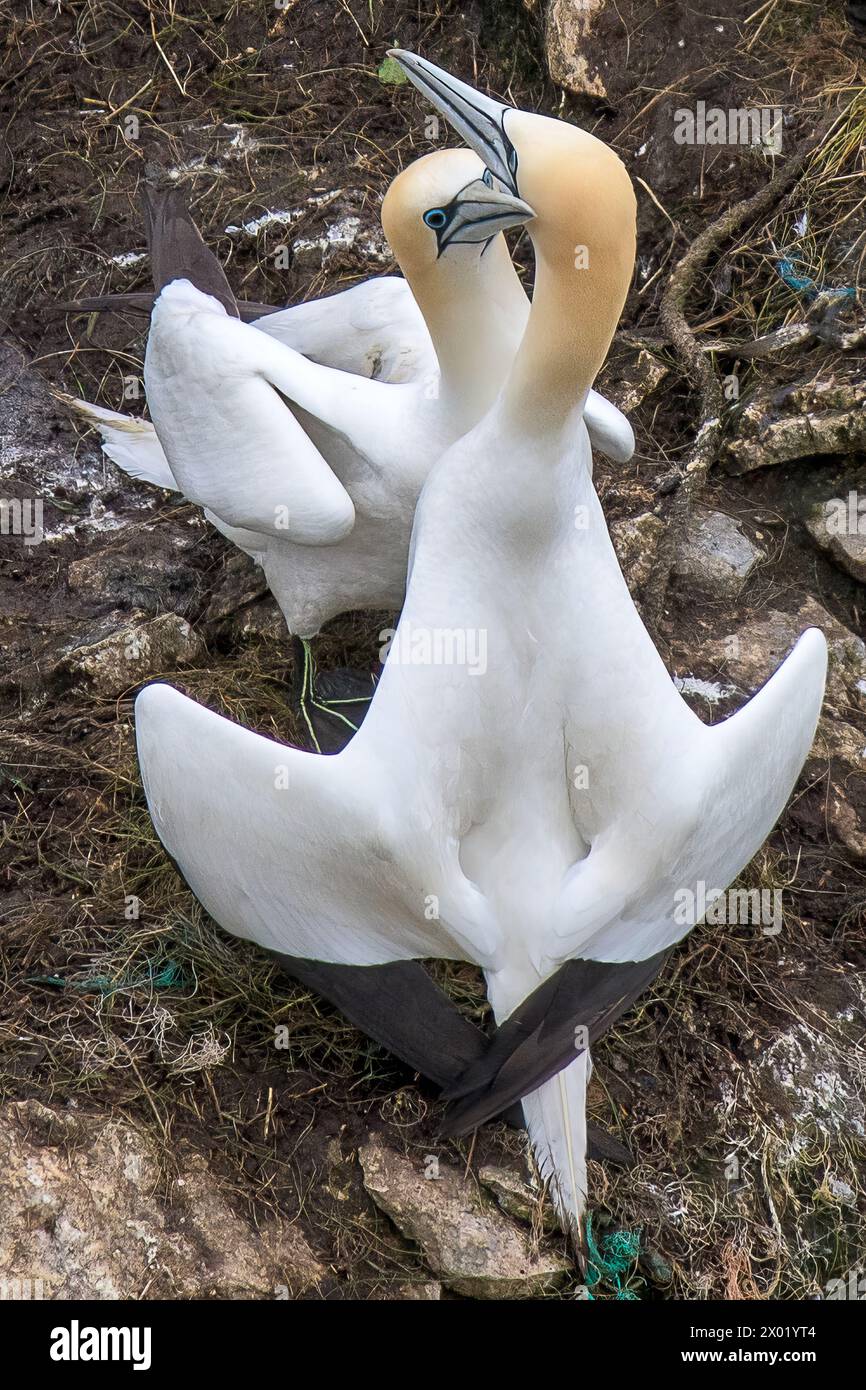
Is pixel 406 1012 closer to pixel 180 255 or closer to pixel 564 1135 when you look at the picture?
pixel 564 1135

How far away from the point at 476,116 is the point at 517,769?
1304 mm

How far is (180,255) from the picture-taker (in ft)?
13.6

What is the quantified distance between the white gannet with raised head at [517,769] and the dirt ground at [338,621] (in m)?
0.60

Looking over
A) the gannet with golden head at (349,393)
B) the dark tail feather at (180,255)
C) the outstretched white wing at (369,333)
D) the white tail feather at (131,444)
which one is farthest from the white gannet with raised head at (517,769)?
the white tail feather at (131,444)

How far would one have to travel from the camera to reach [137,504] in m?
4.88

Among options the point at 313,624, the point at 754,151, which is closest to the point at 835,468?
the point at 754,151

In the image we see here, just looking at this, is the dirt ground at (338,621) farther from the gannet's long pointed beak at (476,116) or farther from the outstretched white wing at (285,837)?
the gannet's long pointed beak at (476,116)

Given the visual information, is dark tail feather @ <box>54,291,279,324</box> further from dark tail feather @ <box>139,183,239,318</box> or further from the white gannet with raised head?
the white gannet with raised head

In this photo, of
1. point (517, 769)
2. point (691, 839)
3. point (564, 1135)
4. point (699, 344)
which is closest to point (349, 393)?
point (517, 769)

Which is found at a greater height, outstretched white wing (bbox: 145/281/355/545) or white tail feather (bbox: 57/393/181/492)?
outstretched white wing (bbox: 145/281/355/545)

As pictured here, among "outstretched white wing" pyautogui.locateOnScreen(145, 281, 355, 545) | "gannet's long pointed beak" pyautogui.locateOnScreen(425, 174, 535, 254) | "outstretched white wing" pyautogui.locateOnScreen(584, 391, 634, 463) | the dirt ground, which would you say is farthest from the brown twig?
"gannet's long pointed beak" pyautogui.locateOnScreen(425, 174, 535, 254)

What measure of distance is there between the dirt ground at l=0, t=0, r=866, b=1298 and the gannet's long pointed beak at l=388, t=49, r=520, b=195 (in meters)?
2.01

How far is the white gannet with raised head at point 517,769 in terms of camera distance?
2828mm

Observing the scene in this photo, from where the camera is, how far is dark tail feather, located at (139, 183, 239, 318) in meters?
4.09
